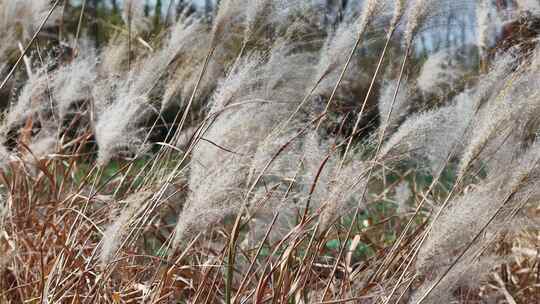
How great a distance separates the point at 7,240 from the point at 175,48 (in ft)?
2.59

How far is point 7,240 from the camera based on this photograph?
2107 millimetres

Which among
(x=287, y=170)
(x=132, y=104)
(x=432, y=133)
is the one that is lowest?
(x=287, y=170)

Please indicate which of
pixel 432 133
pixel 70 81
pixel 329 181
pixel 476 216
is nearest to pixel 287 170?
pixel 329 181

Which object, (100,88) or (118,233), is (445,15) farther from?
(100,88)

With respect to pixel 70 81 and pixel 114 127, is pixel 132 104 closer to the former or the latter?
A: pixel 114 127

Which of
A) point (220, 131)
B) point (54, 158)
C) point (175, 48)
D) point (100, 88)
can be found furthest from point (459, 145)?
point (54, 158)

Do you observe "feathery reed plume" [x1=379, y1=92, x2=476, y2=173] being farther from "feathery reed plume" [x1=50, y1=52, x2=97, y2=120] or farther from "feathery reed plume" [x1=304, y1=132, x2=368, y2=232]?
"feathery reed plume" [x1=50, y1=52, x2=97, y2=120]

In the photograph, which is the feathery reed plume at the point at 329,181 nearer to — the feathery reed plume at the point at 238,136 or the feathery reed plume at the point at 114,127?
the feathery reed plume at the point at 238,136

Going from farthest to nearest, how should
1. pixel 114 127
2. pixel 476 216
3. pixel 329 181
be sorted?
pixel 114 127 < pixel 329 181 < pixel 476 216

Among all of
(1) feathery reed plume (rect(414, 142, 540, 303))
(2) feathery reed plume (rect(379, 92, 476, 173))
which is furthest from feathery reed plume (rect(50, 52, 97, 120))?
(1) feathery reed plume (rect(414, 142, 540, 303))

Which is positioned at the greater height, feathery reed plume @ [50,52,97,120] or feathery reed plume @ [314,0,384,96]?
feathery reed plume @ [314,0,384,96]

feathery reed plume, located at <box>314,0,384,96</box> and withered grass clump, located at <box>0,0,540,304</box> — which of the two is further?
feathery reed plume, located at <box>314,0,384,96</box>

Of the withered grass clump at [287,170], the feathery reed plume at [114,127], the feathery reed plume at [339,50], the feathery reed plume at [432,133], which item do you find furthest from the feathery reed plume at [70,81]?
the feathery reed plume at [432,133]

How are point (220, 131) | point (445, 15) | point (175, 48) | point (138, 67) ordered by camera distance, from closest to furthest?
point (220, 131)
point (445, 15)
point (175, 48)
point (138, 67)
